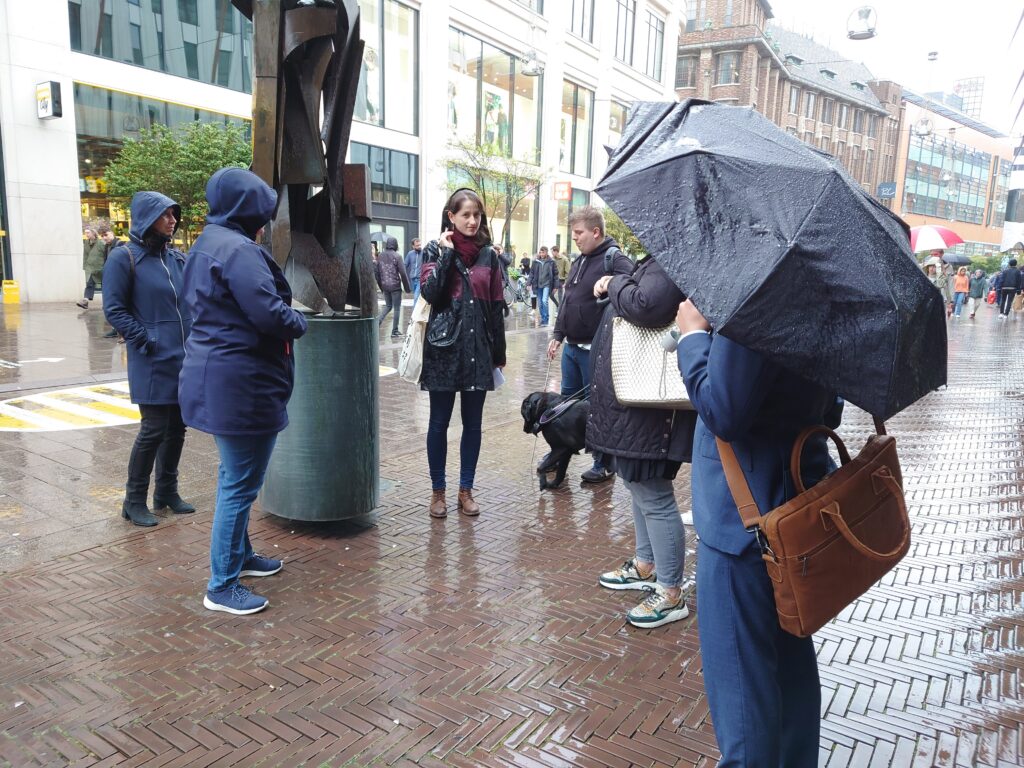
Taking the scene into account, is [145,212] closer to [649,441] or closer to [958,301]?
[649,441]

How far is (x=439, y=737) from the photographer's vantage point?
271 centimetres

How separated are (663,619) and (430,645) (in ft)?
3.53

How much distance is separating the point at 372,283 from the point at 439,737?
290 cm

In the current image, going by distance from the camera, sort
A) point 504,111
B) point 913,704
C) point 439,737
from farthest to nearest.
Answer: point 504,111
point 913,704
point 439,737

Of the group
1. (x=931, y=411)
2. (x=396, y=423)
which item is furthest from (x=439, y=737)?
(x=931, y=411)

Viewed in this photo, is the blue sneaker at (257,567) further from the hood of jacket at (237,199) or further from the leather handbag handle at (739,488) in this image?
the leather handbag handle at (739,488)

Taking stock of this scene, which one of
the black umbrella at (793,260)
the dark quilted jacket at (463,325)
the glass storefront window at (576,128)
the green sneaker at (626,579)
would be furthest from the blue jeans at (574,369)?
the glass storefront window at (576,128)

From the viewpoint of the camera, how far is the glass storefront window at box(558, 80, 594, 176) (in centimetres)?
3719

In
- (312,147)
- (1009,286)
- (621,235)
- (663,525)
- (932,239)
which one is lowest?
(663,525)

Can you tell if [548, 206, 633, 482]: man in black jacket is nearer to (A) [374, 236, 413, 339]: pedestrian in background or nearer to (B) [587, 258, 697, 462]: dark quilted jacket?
(B) [587, 258, 697, 462]: dark quilted jacket

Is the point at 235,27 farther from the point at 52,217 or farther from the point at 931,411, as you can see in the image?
the point at 931,411

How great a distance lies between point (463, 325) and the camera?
179 inches

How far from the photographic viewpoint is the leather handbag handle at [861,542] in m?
1.73

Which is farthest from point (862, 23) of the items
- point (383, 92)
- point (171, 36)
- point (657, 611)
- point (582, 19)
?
point (657, 611)
